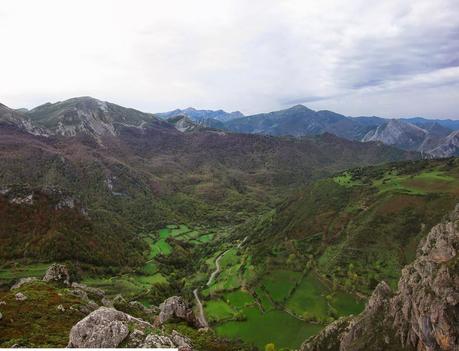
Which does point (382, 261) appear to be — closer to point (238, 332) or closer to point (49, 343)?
point (238, 332)

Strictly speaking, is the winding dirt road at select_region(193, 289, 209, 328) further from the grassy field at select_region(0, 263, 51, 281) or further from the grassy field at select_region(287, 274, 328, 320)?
the grassy field at select_region(0, 263, 51, 281)

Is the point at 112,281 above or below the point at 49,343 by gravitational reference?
below

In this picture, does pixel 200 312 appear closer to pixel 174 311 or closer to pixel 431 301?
pixel 174 311

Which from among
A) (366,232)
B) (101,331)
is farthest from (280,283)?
(101,331)

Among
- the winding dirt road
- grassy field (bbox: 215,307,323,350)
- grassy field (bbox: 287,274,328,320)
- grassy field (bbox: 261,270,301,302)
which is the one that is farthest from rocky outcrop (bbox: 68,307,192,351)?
grassy field (bbox: 261,270,301,302)

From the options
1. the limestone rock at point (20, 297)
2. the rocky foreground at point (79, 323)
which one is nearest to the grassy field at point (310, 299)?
the rocky foreground at point (79, 323)

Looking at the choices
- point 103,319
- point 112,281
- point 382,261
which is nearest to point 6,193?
point 112,281
